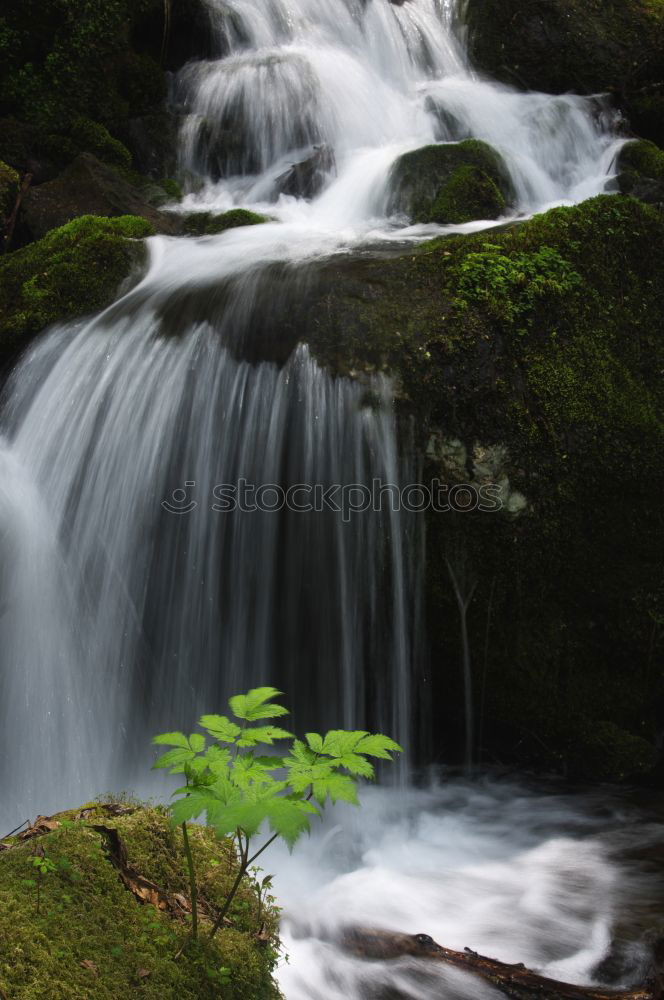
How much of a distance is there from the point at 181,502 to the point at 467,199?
4.74 meters

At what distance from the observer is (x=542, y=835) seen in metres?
3.91

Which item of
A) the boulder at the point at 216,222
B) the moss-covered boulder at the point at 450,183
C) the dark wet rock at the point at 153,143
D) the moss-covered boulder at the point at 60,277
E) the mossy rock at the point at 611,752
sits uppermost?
the dark wet rock at the point at 153,143

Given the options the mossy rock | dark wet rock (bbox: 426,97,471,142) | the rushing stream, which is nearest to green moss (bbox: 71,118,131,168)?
dark wet rock (bbox: 426,97,471,142)

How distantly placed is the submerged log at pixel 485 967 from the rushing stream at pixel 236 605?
0.12 m

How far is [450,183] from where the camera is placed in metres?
7.41

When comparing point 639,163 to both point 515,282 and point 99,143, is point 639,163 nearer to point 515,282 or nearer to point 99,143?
point 515,282

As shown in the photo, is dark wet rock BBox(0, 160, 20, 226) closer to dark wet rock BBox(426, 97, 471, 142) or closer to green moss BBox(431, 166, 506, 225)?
green moss BBox(431, 166, 506, 225)

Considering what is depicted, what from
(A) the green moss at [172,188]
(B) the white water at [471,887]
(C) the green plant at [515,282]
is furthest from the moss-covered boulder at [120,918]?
(A) the green moss at [172,188]

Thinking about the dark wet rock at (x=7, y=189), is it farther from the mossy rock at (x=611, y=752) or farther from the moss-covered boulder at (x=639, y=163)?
the mossy rock at (x=611, y=752)

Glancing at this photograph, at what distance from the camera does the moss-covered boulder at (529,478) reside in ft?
13.9

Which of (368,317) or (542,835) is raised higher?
(368,317)

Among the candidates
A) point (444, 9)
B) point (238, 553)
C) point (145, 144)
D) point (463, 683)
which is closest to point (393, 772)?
point (463, 683)

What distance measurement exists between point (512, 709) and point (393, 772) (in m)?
0.81

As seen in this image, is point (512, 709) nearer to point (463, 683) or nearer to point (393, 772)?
point (463, 683)
